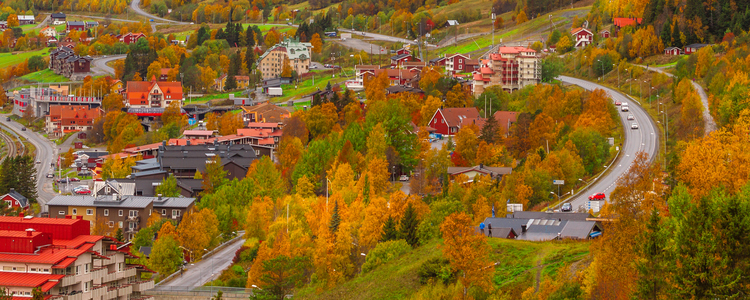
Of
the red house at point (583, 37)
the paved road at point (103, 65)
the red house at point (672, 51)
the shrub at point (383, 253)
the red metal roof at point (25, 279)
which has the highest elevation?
the red house at point (583, 37)

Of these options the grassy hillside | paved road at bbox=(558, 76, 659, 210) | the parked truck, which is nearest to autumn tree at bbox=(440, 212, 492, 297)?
the grassy hillside

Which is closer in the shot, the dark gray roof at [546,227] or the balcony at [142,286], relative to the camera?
the dark gray roof at [546,227]

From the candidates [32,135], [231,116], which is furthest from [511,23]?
[32,135]

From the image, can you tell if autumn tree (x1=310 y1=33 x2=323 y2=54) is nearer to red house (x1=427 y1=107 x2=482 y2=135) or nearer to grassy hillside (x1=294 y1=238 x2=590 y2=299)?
red house (x1=427 y1=107 x2=482 y2=135)

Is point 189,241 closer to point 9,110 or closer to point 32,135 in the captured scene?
point 32,135

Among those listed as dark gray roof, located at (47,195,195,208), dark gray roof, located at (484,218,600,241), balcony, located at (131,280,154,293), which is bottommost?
dark gray roof, located at (47,195,195,208)

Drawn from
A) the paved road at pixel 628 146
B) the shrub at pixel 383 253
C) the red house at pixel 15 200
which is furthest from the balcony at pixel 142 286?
the red house at pixel 15 200

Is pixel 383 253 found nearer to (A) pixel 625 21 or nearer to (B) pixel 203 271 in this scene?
(B) pixel 203 271

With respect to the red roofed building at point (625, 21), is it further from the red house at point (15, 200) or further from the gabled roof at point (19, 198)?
the red house at point (15, 200)
